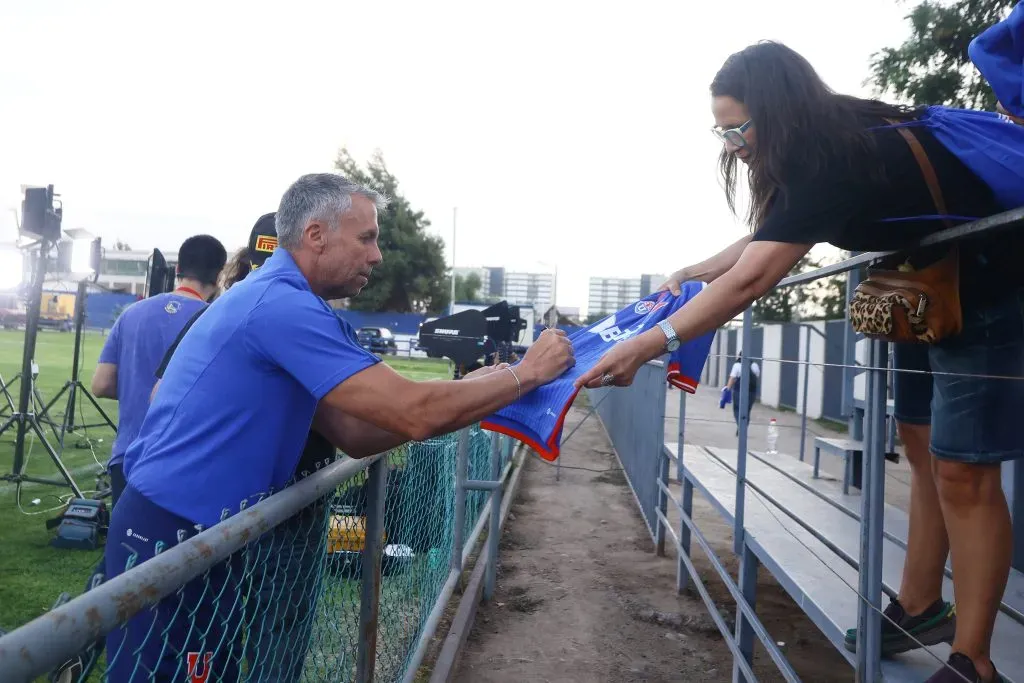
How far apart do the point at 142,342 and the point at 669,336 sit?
2.90 m

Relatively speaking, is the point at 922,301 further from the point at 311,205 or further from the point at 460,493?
the point at 460,493

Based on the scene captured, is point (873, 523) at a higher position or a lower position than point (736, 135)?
lower

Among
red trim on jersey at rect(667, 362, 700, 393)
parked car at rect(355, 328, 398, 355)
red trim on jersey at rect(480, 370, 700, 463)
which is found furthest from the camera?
parked car at rect(355, 328, 398, 355)

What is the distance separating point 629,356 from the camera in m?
2.22

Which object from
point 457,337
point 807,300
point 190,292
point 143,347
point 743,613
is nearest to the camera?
point 743,613

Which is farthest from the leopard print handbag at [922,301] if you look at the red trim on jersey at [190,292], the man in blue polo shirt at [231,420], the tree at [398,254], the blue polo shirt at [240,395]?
the tree at [398,254]

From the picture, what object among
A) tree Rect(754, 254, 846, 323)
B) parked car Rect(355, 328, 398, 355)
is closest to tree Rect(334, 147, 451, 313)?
parked car Rect(355, 328, 398, 355)

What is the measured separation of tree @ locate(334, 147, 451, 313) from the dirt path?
136 ft

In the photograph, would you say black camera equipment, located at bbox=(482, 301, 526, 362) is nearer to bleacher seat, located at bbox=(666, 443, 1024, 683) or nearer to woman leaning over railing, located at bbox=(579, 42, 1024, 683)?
bleacher seat, located at bbox=(666, 443, 1024, 683)

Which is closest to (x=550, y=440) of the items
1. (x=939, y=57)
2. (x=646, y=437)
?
(x=646, y=437)

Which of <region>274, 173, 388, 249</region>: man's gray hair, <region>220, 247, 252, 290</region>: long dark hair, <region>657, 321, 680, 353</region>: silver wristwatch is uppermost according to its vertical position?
<region>274, 173, 388, 249</region>: man's gray hair

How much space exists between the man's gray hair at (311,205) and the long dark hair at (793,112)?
110cm

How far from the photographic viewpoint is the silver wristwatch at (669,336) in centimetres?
218

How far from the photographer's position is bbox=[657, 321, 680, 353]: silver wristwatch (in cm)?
218
